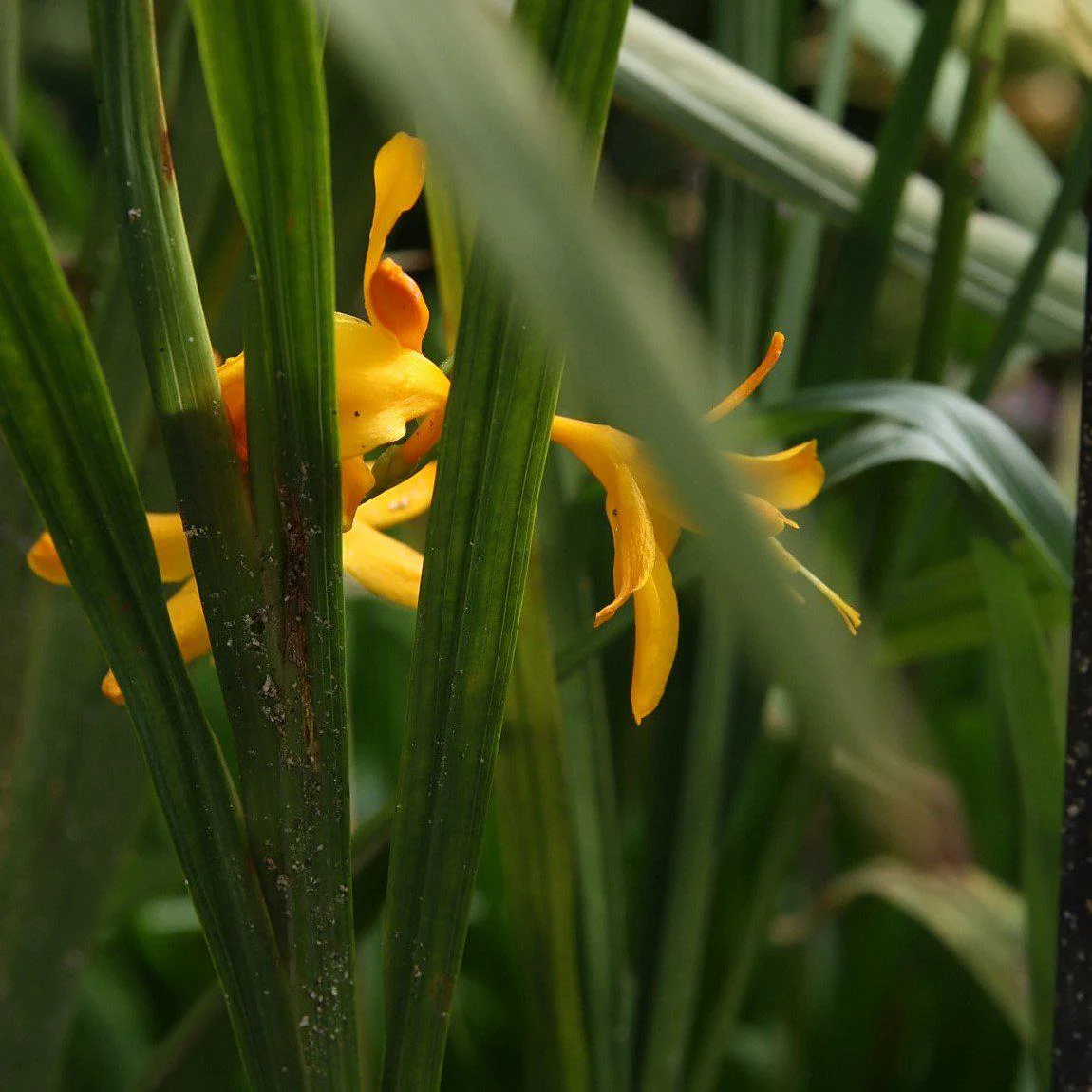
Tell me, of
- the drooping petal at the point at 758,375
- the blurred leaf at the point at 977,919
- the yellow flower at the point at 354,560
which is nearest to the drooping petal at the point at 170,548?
the yellow flower at the point at 354,560

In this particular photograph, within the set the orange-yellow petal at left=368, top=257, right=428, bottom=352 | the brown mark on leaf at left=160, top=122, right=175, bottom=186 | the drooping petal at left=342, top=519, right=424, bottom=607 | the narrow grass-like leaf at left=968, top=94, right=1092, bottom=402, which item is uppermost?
the narrow grass-like leaf at left=968, top=94, right=1092, bottom=402

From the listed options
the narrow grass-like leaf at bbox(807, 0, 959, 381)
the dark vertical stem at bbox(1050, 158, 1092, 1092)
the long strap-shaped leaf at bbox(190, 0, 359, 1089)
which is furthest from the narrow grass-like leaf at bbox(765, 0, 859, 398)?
the long strap-shaped leaf at bbox(190, 0, 359, 1089)

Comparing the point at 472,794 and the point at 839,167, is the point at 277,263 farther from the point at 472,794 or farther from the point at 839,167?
A: the point at 839,167

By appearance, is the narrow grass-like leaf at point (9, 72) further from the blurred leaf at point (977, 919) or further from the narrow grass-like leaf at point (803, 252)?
the blurred leaf at point (977, 919)

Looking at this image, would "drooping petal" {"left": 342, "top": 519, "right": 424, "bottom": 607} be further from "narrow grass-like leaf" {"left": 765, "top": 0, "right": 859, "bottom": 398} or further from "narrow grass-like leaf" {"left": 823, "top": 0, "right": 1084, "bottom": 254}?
"narrow grass-like leaf" {"left": 823, "top": 0, "right": 1084, "bottom": 254}

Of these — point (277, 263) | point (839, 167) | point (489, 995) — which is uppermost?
point (839, 167)

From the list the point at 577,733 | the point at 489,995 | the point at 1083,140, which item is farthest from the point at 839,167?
the point at 489,995
